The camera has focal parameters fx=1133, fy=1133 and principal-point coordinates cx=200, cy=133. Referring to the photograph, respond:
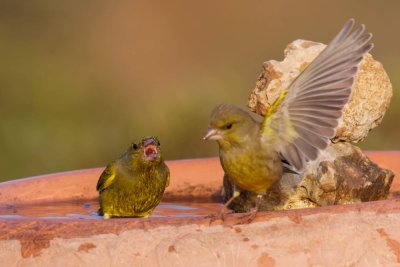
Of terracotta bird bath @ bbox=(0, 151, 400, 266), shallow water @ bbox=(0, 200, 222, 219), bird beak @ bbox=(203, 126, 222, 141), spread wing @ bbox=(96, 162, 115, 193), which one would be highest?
bird beak @ bbox=(203, 126, 222, 141)

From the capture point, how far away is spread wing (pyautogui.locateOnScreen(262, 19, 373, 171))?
4.42m

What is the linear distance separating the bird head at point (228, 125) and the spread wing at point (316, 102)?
0.35 ft

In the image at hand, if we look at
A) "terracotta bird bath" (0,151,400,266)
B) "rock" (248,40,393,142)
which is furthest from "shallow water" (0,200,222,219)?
"terracotta bird bath" (0,151,400,266)

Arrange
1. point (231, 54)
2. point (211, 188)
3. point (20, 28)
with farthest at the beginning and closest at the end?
point (231, 54), point (20, 28), point (211, 188)

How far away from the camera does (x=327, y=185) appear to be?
5.25 metres

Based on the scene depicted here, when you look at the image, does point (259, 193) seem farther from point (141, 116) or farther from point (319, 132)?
point (141, 116)

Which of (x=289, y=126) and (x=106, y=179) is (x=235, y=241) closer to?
(x=289, y=126)

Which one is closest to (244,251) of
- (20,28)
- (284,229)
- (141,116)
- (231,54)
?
(284,229)

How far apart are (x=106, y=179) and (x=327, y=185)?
3.55 feet

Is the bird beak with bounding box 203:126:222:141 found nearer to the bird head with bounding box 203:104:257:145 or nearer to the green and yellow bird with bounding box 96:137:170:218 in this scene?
the bird head with bounding box 203:104:257:145

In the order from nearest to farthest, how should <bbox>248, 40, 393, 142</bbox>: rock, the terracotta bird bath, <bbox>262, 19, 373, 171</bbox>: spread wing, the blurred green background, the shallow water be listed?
the terracotta bird bath
<bbox>262, 19, 373, 171</bbox>: spread wing
the shallow water
<bbox>248, 40, 393, 142</bbox>: rock
the blurred green background

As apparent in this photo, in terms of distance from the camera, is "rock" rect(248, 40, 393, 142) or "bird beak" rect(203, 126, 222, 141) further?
"rock" rect(248, 40, 393, 142)

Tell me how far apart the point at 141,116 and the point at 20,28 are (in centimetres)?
262

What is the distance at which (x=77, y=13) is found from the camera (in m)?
14.0
